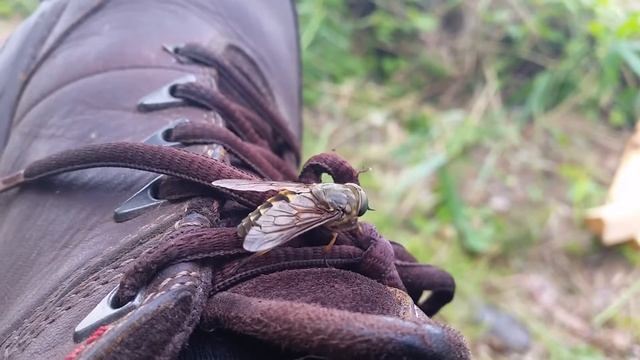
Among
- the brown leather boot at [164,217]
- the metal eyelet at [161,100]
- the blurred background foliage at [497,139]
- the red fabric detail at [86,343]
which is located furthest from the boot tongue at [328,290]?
the blurred background foliage at [497,139]

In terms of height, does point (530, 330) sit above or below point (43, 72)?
below

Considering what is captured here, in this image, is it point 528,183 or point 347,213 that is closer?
point 347,213

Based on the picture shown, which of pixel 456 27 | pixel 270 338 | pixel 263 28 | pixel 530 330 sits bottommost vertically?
pixel 530 330

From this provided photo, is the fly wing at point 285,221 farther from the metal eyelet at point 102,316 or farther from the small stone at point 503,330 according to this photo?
the small stone at point 503,330

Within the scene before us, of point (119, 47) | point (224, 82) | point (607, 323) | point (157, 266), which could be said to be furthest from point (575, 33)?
point (157, 266)

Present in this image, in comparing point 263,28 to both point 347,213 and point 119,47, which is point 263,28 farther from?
point 347,213

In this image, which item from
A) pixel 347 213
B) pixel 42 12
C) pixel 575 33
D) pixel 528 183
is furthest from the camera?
pixel 575 33

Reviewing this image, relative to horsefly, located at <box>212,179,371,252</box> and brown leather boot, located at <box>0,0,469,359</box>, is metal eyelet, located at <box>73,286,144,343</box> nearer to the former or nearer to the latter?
brown leather boot, located at <box>0,0,469,359</box>
